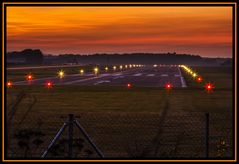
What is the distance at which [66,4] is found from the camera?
925 centimetres

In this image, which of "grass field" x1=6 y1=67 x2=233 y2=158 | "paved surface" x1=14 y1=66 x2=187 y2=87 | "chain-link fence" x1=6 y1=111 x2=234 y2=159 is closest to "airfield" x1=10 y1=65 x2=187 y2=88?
"paved surface" x1=14 y1=66 x2=187 y2=87

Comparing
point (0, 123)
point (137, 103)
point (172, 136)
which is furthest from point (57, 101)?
point (0, 123)

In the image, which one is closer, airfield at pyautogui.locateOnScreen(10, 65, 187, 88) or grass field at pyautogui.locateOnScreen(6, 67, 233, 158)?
grass field at pyautogui.locateOnScreen(6, 67, 233, 158)

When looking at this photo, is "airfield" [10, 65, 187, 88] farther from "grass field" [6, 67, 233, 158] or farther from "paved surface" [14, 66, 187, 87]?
"grass field" [6, 67, 233, 158]

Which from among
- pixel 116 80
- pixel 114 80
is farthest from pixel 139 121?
pixel 116 80

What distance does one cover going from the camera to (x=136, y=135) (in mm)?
18609

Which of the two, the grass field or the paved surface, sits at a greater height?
the paved surface

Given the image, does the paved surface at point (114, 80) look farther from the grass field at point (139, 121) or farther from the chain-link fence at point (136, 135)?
the chain-link fence at point (136, 135)

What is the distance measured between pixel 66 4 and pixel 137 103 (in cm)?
2312

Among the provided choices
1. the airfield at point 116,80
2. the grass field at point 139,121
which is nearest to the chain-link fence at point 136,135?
the grass field at point 139,121

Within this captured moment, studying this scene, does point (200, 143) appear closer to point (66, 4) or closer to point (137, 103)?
point (66, 4)

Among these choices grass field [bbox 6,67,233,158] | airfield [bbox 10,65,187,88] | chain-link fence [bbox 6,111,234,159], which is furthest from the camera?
airfield [bbox 10,65,187,88]

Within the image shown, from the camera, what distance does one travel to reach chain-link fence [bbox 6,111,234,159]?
49.0 ft

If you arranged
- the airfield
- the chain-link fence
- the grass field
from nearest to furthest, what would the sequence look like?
the chain-link fence < the grass field < the airfield
